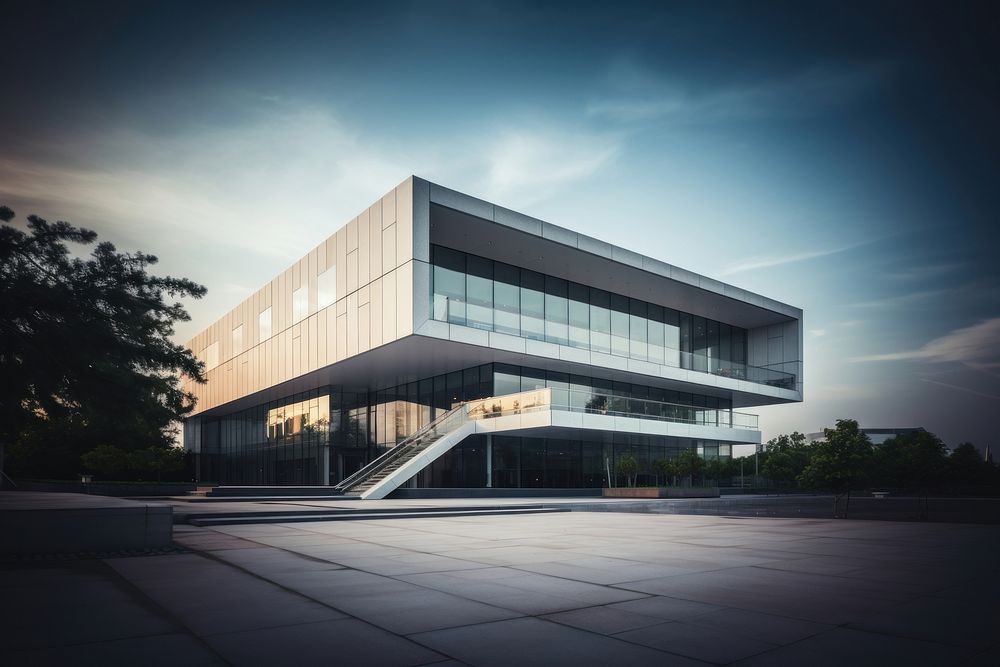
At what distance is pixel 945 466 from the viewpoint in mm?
27219

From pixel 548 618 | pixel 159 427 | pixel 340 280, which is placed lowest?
pixel 548 618

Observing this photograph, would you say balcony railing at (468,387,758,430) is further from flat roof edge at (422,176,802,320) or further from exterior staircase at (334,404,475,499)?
flat roof edge at (422,176,802,320)

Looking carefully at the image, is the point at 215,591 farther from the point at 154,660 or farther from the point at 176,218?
the point at 176,218

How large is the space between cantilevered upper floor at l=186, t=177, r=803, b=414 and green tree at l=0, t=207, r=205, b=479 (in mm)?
20759

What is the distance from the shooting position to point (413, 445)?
36.2 m

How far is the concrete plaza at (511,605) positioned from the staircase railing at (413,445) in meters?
24.9

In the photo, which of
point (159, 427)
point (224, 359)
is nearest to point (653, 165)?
point (159, 427)

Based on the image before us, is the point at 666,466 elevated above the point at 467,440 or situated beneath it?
situated beneath

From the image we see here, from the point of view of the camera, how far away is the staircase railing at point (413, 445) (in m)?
35.5

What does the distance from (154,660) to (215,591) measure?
8.52 feet

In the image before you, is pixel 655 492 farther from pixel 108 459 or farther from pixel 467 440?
pixel 108 459

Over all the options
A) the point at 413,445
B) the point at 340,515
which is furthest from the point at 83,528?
the point at 413,445

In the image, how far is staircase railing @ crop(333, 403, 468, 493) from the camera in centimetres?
3553

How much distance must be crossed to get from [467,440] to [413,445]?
11.9 feet
